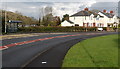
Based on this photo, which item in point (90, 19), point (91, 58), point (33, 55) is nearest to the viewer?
point (91, 58)

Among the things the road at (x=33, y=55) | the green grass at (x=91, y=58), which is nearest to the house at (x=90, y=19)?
the road at (x=33, y=55)

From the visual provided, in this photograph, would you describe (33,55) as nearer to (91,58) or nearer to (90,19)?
(91,58)

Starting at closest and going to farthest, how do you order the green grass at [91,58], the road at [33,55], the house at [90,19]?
the green grass at [91,58], the road at [33,55], the house at [90,19]

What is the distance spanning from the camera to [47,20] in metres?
68.1

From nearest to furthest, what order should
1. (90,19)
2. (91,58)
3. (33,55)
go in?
1. (91,58)
2. (33,55)
3. (90,19)

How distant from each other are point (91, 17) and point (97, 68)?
229 feet

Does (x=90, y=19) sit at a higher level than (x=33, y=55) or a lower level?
higher

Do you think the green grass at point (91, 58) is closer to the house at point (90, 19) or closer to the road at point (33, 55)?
the road at point (33, 55)

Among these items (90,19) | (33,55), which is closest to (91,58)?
(33,55)

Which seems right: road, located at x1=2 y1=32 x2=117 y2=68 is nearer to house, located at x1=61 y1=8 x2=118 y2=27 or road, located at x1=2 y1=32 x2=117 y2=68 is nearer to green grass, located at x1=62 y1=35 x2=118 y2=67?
green grass, located at x1=62 y1=35 x2=118 y2=67

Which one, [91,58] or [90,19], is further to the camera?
[90,19]

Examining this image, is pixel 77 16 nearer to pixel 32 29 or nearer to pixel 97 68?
pixel 32 29

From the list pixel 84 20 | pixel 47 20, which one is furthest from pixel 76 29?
pixel 84 20

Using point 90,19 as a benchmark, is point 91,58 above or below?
below
